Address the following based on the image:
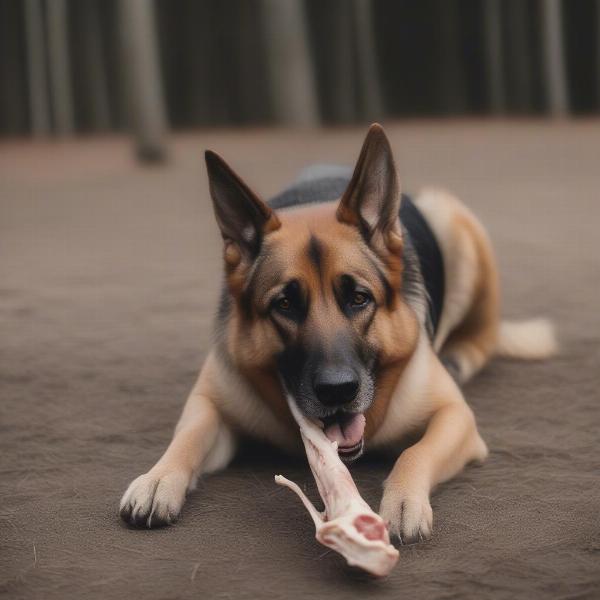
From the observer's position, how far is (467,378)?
551 centimetres

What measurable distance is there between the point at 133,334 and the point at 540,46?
2306 centimetres

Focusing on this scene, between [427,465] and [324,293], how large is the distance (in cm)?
74

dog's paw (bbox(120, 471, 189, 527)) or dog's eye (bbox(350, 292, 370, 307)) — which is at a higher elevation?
dog's eye (bbox(350, 292, 370, 307))

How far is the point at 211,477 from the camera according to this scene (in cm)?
423

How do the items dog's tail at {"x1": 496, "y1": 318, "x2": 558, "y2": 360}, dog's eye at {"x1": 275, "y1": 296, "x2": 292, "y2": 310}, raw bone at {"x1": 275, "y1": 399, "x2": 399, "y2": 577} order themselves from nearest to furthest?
raw bone at {"x1": 275, "y1": 399, "x2": 399, "y2": 577} < dog's eye at {"x1": 275, "y1": 296, "x2": 292, "y2": 310} < dog's tail at {"x1": 496, "y1": 318, "x2": 558, "y2": 360}

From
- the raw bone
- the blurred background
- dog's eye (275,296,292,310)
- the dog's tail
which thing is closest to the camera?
the raw bone

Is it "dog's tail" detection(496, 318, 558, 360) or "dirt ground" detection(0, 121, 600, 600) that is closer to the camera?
"dirt ground" detection(0, 121, 600, 600)

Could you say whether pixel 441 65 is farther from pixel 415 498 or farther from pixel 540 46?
pixel 415 498

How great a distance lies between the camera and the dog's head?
3.83 meters

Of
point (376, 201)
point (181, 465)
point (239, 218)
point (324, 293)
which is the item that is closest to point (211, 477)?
point (181, 465)

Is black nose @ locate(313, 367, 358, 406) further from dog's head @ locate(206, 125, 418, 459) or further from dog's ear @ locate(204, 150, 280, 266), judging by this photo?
dog's ear @ locate(204, 150, 280, 266)

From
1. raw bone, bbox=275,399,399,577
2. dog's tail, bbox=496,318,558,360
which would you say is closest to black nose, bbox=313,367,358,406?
raw bone, bbox=275,399,399,577

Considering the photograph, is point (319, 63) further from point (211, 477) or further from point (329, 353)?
point (329, 353)

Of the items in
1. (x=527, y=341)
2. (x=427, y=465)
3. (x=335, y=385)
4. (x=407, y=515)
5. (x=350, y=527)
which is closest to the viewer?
(x=350, y=527)
